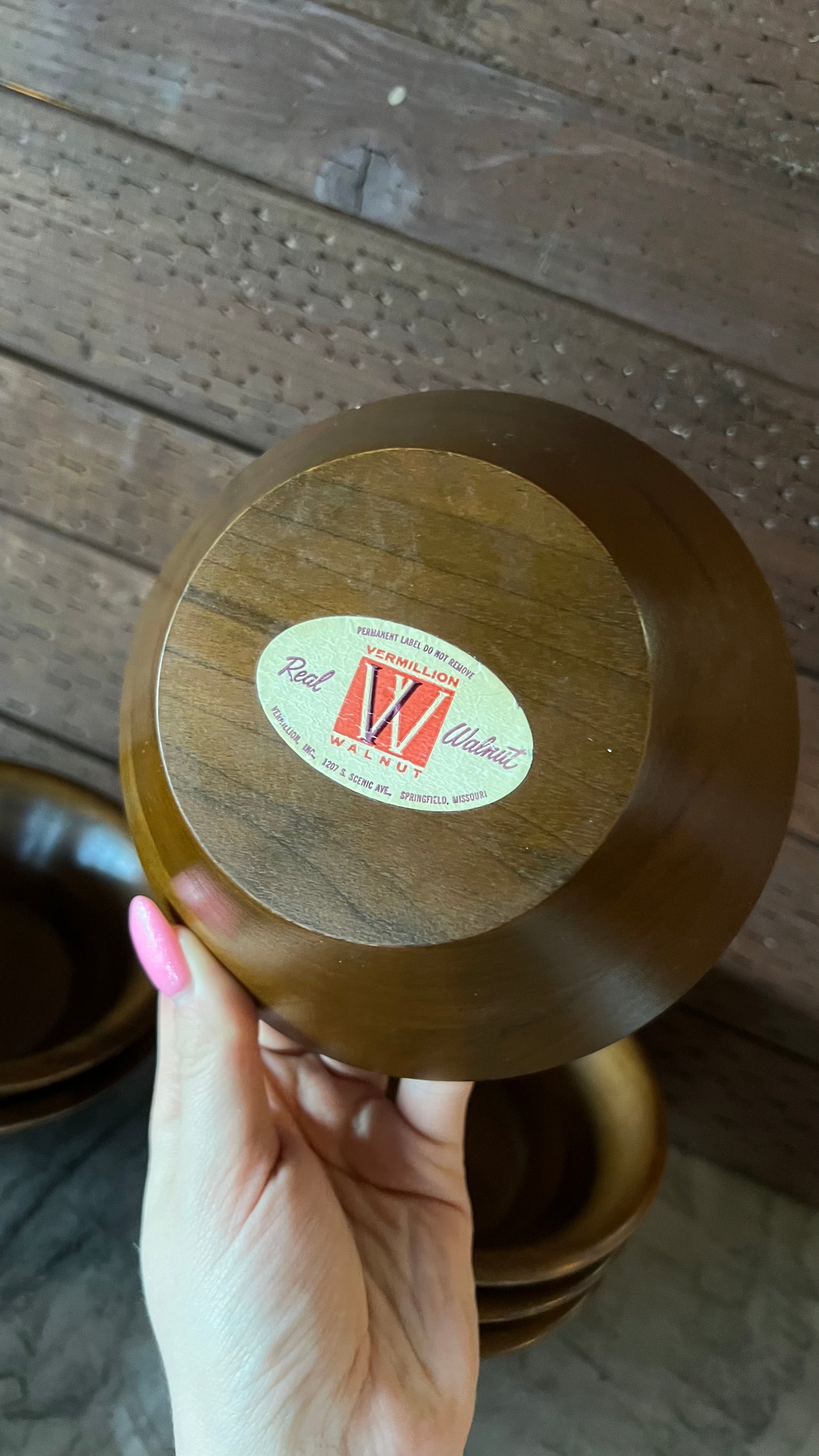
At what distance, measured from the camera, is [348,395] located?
1.97ft

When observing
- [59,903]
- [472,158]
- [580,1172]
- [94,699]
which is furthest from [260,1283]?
[472,158]

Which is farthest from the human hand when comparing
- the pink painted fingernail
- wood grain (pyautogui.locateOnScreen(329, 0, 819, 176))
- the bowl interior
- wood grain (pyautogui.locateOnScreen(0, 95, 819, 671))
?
wood grain (pyautogui.locateOnScreen(329, 0, 819, 176))

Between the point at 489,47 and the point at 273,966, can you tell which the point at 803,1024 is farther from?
the point at 489,47

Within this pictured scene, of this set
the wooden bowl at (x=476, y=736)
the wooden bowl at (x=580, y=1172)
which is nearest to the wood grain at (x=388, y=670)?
the wooden bowl at (x=476, y=736)

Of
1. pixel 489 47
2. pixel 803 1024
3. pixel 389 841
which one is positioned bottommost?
pixel 803 1024

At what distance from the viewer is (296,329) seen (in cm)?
59

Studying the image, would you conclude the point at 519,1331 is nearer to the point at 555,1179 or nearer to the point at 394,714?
the point at 555,1179

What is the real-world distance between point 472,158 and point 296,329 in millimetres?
134

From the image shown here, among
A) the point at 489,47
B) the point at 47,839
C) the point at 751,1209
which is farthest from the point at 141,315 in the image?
the point at 751,1209

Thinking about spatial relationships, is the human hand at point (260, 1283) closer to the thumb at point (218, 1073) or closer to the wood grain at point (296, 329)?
the thumb at point (218, 1073)

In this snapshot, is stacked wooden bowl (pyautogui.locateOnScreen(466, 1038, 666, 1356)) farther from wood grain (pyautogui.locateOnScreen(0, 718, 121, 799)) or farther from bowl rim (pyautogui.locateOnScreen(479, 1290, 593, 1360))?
wood grain (pyautogui.locateOnScreen(0, 718, 121, 799))

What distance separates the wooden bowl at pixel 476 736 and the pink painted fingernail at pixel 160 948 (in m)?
0.03

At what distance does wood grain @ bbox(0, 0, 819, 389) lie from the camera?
20.2 inches

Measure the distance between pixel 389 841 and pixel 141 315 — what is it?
422mm
